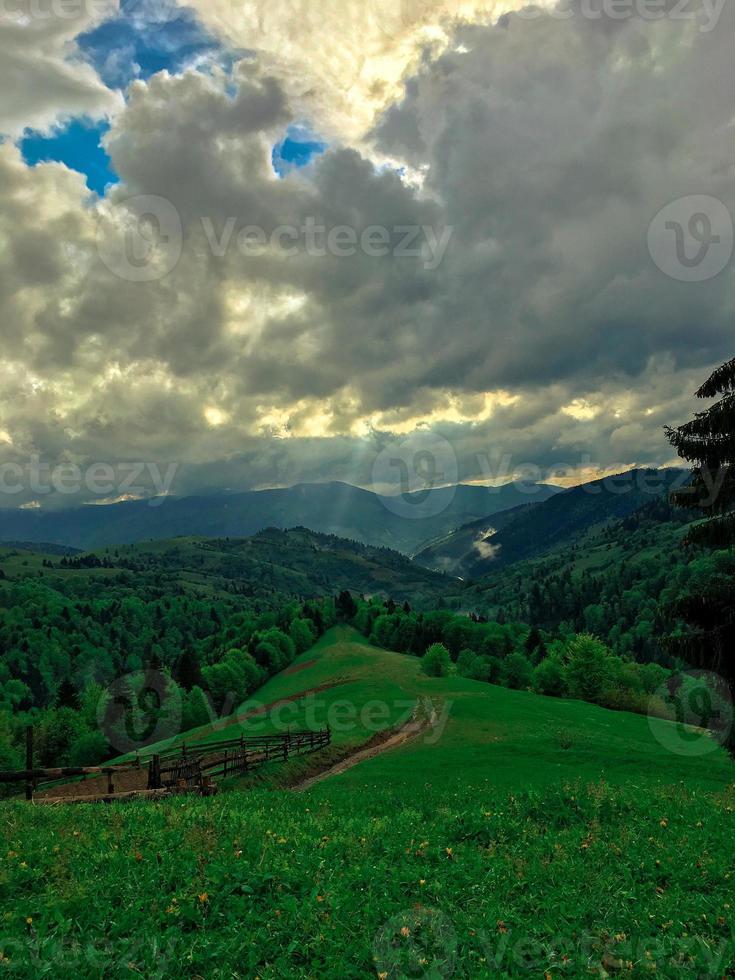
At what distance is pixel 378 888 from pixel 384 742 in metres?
46.2

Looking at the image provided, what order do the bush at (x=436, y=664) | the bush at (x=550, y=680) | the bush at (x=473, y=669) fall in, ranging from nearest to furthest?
the bush at (x=436, y=664) → the bush at (x=550, y=680) → the bush at (x=473, y=669)

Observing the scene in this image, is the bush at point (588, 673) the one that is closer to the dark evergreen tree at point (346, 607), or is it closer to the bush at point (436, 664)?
the bush at point (436, 664)

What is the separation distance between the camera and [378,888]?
31.9 ft

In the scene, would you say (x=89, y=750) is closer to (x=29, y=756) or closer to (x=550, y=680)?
(x=550, y=680)

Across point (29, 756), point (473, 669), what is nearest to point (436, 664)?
point (473, 669)

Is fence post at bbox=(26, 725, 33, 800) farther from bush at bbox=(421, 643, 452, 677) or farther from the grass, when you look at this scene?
bush at bbox=(421, 643, 452, 677)

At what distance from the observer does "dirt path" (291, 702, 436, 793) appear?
41.4 meters

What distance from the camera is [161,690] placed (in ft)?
340

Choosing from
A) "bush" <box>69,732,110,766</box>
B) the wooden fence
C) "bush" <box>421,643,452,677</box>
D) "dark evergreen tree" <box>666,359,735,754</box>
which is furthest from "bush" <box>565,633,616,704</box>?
"dark evergreen tree" <box>666,359,735,754</box>

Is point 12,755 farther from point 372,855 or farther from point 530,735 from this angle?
point 372,855

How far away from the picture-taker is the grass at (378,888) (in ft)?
25.3

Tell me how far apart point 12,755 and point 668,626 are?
341 feet

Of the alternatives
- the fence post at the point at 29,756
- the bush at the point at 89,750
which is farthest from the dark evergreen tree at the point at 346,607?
the fence post at the point at 29,756

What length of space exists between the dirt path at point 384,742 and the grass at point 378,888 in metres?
27.1
